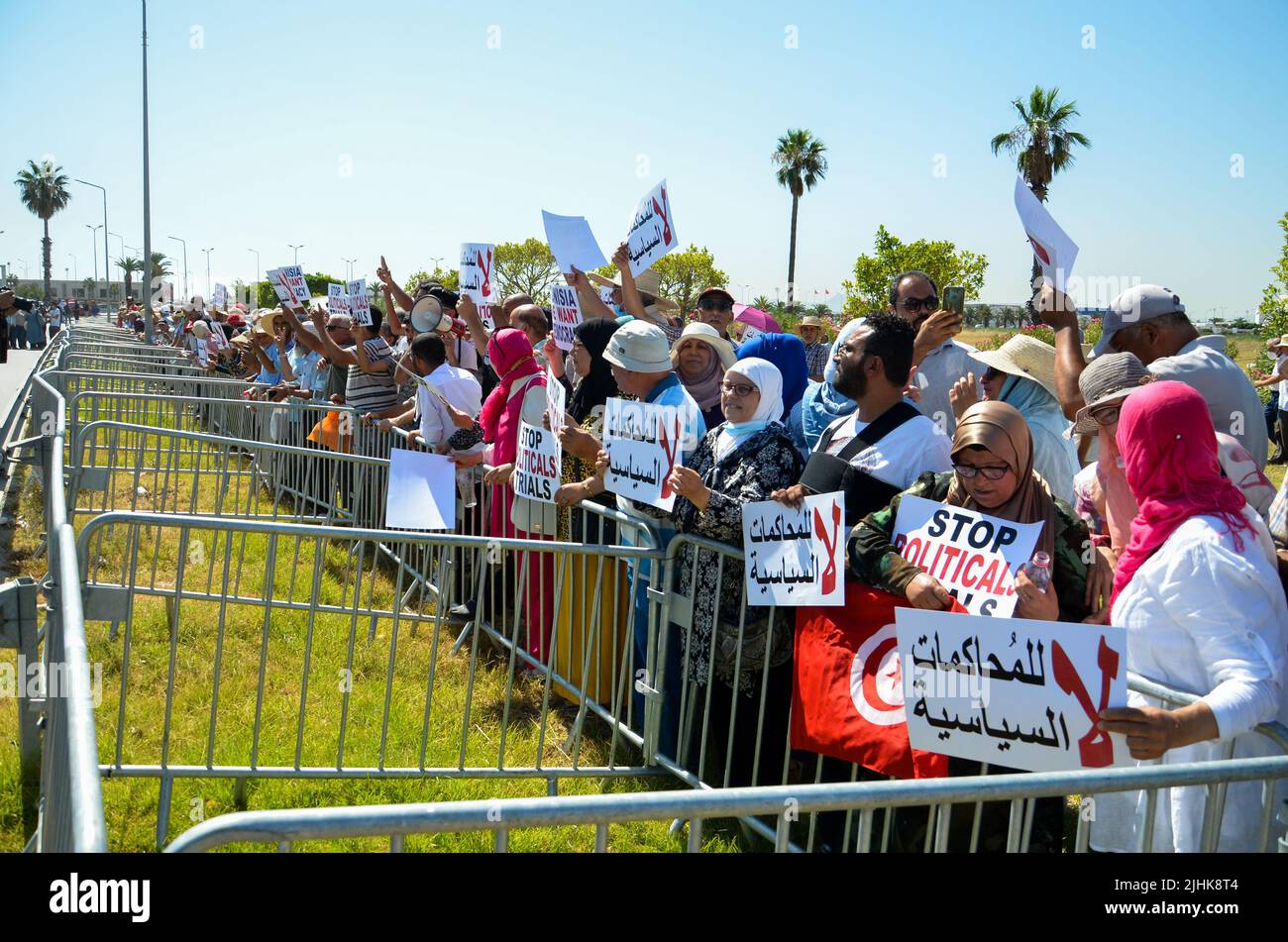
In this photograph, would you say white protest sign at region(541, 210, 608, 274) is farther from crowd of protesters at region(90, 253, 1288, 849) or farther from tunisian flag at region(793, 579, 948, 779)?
tunisian flag at region(793, 579, 948, 779)

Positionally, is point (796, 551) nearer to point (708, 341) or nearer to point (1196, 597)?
point (1196, 597)

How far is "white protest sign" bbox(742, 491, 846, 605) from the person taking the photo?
145 inches

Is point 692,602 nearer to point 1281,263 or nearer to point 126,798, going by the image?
point 126,798

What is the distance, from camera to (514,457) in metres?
6.42

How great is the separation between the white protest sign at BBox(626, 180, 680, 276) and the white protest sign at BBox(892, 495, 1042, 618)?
3962 millimetres

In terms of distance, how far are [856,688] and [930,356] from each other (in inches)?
103

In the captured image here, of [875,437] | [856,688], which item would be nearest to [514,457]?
[875,437]

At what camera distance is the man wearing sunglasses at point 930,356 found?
18.0 ft

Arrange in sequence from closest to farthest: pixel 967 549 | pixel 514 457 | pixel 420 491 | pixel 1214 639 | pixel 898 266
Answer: pixel 1214 639 < pixel 967 549 < pixel 420 491 < pixel 514 457 < pixel 898 266

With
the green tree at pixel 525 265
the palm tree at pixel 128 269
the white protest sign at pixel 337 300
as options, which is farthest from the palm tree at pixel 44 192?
the white protest sign at pixel 337 300

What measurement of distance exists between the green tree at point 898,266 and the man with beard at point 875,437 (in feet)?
125

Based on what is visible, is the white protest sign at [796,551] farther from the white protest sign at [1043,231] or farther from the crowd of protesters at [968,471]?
the white protest sign at [1043,231]

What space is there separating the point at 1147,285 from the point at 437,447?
4560 millimetres

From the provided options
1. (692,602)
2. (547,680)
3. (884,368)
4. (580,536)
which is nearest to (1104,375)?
(884,368)
